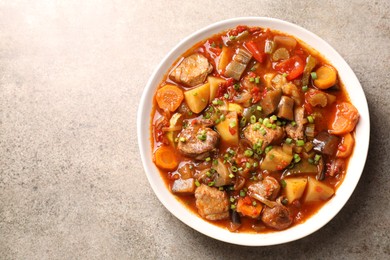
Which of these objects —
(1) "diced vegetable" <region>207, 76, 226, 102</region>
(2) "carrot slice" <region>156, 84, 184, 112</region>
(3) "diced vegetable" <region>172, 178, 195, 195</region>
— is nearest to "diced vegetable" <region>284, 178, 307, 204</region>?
(3) "diced vegetable" <region>172, 178, 195, 195</region>

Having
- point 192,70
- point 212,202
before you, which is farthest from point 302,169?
point 192,70

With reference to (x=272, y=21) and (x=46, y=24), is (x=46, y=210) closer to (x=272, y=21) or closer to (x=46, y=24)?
(x=46, y=24)

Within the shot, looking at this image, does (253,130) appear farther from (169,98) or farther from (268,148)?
(169,98)

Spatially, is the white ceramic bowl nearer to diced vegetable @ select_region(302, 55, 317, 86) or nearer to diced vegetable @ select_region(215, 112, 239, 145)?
diced vegetable @ select_region(302, 55, 317, 86)

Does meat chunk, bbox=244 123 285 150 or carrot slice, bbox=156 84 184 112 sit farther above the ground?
carrot slice, bbox=156 84 184 112

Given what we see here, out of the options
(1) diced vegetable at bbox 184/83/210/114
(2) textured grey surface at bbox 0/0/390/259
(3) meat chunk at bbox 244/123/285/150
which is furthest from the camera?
(2) textured grey surface at bbox 0/0/390/259
